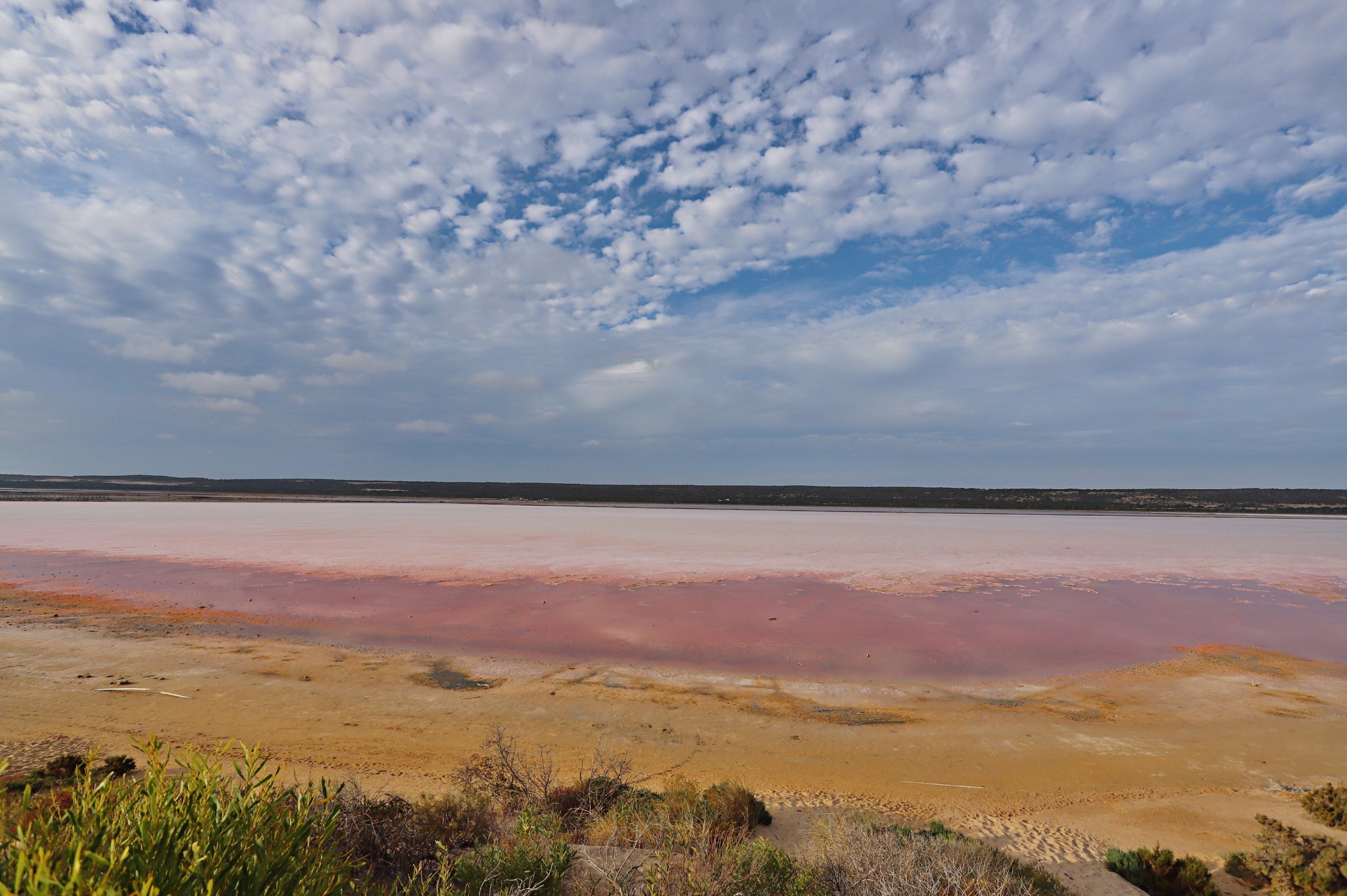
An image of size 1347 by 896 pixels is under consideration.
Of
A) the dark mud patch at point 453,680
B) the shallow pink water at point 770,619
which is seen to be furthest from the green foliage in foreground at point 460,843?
the shallow pink water at point 770,619

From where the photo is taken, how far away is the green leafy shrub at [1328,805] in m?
5.54

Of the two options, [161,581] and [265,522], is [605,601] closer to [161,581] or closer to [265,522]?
[161,581]

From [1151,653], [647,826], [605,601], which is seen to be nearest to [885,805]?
[647,826]

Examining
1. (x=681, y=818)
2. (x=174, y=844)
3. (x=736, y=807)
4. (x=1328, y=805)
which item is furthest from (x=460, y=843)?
(x=1328, y=805)

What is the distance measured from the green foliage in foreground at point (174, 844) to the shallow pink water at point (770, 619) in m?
8.53

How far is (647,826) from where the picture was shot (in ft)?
14.3

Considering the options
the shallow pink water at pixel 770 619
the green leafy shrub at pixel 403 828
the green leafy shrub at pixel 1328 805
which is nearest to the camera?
the green leafy shrub at pixel 403 828

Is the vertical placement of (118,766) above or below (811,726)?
above

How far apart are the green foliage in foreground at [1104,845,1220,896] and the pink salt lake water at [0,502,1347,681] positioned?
517 centimetres

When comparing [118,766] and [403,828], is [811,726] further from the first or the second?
[118,766]

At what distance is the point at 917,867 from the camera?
3.99 metres

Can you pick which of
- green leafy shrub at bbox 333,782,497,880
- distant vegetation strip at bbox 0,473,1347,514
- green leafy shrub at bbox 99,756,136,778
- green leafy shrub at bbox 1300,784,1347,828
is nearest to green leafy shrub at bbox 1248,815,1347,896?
green leafy shrub at bbox 1300,784,1347,828

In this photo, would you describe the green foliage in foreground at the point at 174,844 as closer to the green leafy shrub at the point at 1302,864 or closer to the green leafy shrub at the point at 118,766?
the green leafy shrub at the point at 118,766

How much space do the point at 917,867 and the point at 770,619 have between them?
32.8 ft
